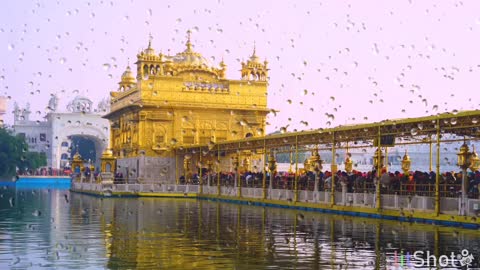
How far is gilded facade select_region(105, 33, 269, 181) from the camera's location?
53.8 metres

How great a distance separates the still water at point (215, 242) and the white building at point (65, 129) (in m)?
86.3

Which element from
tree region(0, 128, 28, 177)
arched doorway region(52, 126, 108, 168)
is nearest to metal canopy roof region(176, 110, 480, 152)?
tree region(0, 128, 28, 177)

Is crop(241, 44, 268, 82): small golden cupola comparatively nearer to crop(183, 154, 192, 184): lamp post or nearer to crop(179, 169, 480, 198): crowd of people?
crop(183, 154, 192, 184): lamp post

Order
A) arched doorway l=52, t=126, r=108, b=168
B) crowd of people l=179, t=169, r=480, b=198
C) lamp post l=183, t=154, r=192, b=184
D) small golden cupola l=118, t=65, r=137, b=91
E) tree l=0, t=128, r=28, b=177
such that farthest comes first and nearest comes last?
arched doorway l=52, t=126, r=108, b=168 → tree l=0, t=128, r=28, b=177 → small golden cupola l=118, t=65, r=137, b=91 → lamp post l=183, t=154, r=192, b=184 → crowd of people l=179, t=169, r=480, b=198

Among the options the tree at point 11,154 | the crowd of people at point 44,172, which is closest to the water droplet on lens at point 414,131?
the tree at point 11,154

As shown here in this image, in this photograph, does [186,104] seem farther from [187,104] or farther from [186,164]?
[186,164]

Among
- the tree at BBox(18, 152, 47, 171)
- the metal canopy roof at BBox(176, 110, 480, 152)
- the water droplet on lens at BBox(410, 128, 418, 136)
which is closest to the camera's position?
the metal canopy roof at BBox(176, 110, 480, 152)

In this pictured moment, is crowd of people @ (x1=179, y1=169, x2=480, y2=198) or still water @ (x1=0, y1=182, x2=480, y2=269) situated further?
crowd of people @ (x1=179, y1=169, x2=480, y2=198)

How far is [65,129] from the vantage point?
11025 cm

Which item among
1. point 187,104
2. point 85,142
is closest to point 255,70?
point 187,104

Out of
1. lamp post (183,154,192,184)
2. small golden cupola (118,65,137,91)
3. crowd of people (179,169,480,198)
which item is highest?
small golden cupola (118,65,137,91)

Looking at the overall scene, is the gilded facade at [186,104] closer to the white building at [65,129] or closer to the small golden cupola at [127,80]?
the small golden cupola at [127,80]

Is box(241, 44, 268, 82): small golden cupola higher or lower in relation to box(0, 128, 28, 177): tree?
higher

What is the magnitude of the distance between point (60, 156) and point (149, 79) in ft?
212
